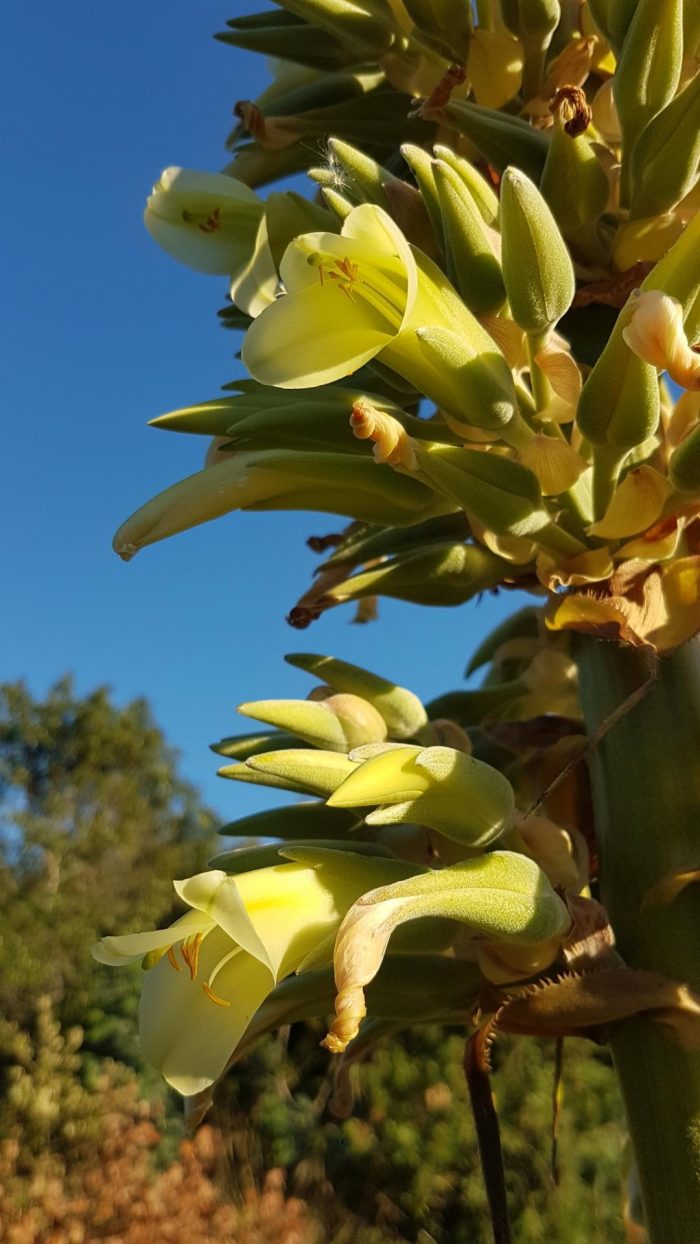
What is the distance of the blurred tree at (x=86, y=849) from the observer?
43.1 ft

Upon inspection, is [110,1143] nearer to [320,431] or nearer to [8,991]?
[8,991]

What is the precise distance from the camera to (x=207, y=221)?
1902 mm

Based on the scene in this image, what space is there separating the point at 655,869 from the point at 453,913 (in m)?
0.34

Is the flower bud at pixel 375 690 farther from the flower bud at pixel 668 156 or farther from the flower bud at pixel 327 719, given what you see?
the flower bud at pixel 668 156

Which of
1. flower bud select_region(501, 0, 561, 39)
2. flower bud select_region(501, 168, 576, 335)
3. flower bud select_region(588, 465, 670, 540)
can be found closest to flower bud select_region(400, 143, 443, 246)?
flower bud select_region(501, 168, 576, 335)

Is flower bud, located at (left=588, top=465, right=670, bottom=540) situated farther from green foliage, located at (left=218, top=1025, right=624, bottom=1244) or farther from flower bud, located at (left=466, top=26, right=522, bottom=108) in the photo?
green foliage, located at (left=218, top=1025, right=624, bottom=1244)

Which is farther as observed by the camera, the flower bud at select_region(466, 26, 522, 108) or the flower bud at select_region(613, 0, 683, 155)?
the flower bud at select_region(466, 26, 522, 108)

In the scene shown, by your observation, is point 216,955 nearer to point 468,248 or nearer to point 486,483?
point 486,483

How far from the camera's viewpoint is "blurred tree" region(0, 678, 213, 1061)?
1315 centimetres

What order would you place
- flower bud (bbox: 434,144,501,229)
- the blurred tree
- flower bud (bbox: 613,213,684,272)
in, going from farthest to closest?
the blurred tree
flower bud (bbox: 613,213,684,272)
flower bud (bbox: 434,144,501,229)

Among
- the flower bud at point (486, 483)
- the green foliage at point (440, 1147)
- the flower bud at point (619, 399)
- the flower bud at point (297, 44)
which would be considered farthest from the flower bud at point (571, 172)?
the green foliage at point (440, 1147)

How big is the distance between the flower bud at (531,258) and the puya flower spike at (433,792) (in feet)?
1.69

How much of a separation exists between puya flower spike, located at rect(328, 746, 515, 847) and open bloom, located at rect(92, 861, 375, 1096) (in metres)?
0.09

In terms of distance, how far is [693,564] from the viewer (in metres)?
1.41
